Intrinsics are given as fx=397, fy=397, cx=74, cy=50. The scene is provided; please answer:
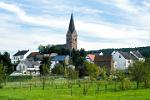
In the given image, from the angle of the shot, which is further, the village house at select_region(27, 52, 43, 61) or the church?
the church

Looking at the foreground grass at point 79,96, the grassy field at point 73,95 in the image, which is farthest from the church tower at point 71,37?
the foreground grass at point 79,96

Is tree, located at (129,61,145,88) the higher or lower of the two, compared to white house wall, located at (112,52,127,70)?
lower

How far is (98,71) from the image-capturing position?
75.1 metres

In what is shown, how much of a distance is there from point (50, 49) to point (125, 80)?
118m

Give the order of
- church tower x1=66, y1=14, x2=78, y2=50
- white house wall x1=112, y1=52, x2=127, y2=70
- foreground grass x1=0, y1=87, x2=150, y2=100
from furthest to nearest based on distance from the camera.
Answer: church tower x1=66, y1=14, x2=78, y2=50, white house wall x1=112, y1=52, x2=127, y2=70, foreground grass x1=0, y1=87, x2=150, y2=100

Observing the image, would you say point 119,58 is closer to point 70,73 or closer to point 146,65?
point 70,73

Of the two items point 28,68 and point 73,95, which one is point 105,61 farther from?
point 73,95

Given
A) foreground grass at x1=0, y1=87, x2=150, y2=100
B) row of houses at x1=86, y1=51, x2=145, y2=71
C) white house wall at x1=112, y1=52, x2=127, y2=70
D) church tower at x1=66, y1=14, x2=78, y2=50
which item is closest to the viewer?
foreground grass at x1=0, y1=87, x2=150, y2=100

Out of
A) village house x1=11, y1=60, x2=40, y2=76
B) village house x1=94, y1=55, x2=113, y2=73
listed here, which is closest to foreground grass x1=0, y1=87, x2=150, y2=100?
village house x1=94, y1=55, x2=113, y2=73

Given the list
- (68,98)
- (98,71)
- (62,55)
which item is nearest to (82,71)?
(98,71)

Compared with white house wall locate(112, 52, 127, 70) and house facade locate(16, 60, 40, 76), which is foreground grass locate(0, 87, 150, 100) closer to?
house facade locate(16, 60, 40, 76)

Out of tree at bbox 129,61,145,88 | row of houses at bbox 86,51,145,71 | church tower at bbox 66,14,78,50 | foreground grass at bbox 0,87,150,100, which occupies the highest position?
church tower at bbox 66,14,78,50

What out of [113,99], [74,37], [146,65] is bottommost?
[113,99]

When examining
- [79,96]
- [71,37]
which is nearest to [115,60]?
[71,37]
